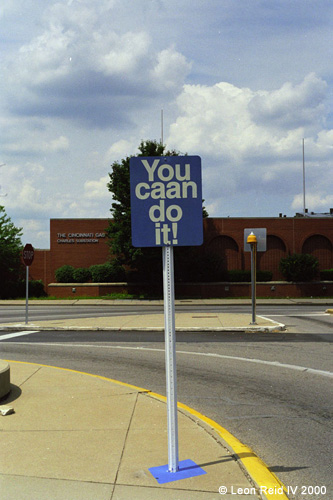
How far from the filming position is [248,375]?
966 centimetres

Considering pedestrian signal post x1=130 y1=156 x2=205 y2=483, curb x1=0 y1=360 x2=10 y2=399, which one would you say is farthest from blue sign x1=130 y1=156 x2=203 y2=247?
curb x1=0 y1=360 x2=10 y2=399

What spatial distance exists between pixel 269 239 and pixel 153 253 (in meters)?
9.76

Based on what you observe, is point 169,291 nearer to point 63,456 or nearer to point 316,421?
point 63,456

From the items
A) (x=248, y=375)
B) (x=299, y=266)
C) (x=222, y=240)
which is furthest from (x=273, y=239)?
(x=248, y=375)

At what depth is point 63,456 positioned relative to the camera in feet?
16.6

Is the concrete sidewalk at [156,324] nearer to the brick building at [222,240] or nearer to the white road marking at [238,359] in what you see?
the white road marking at [238,359]

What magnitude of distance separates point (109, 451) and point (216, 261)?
32153mm

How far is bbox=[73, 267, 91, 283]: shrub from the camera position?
37625mm

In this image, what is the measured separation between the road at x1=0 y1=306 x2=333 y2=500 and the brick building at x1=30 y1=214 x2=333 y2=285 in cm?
2174

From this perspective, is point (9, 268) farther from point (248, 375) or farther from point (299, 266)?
point (248, 375)

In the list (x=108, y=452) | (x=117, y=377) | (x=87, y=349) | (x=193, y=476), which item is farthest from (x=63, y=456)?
(x=87, y=349)

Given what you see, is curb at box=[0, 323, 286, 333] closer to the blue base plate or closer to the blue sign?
the blue base plate

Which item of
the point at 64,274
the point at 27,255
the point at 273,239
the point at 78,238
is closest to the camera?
the point at 27,255

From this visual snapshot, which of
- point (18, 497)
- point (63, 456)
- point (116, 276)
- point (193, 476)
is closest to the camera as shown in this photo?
point (18, 497)
